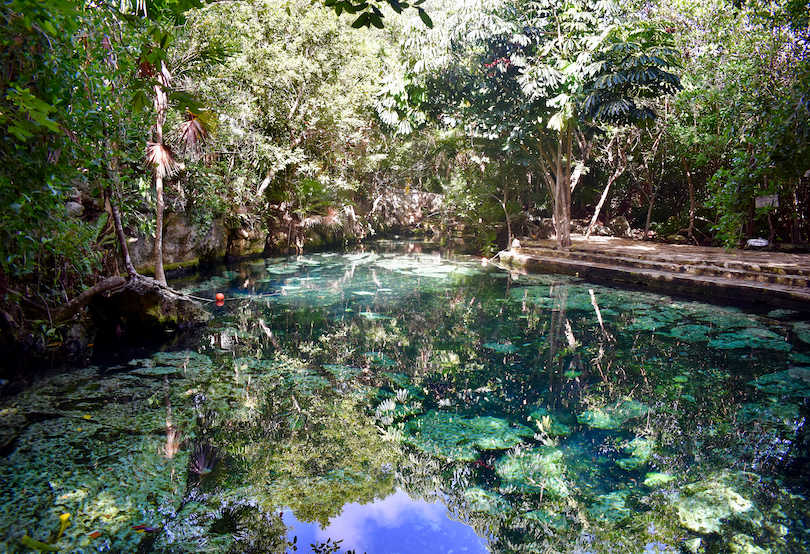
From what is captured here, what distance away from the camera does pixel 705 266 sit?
948 cm

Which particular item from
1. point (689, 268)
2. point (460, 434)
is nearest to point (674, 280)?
point (689, 268)

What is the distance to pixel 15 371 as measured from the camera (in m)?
5.32

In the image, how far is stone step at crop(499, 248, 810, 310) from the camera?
26.0 feet

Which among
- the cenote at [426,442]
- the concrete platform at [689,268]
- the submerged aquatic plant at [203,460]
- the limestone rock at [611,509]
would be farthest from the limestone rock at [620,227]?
the submerged aquatic plant at [203,460]

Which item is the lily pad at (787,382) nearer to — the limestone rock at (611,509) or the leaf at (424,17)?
the limestone rock at (611,509)

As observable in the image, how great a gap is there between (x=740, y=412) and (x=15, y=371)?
24.7ft

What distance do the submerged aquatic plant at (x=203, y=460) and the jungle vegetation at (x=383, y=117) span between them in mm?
2027

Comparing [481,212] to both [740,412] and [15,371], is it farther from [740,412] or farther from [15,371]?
[15,371]

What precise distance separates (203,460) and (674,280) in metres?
9.12

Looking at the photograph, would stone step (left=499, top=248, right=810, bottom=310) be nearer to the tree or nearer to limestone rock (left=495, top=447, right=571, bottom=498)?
the tree

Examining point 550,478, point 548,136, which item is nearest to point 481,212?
point 548,136

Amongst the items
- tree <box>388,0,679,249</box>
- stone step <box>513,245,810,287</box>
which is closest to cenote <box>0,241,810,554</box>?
stone step <box>513,245,810,287</box>

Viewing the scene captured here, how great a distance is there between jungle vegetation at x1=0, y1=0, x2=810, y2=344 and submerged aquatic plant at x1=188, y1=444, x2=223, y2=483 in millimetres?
2027

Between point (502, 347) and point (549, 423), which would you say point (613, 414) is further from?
point (502, 347)
